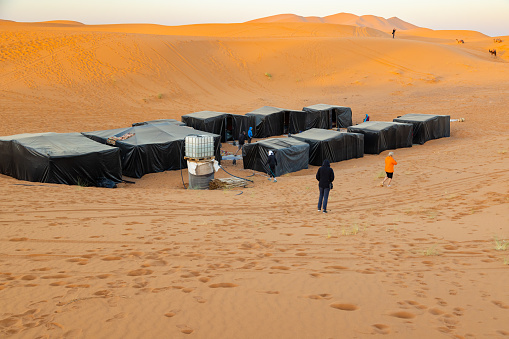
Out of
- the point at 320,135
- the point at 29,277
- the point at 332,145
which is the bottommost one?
the point at 29,277

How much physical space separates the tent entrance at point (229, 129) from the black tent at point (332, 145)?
591 centimetres

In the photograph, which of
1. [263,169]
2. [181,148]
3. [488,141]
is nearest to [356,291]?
[263,169]

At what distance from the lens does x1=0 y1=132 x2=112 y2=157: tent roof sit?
44.8 ft

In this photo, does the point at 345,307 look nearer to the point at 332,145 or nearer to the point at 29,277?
the point at 29,277

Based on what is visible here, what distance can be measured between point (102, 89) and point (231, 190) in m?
24.6

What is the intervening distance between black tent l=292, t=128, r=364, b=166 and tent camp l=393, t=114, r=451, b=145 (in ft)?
15.9

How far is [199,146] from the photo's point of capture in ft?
46.5

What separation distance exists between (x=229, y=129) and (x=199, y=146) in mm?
10546

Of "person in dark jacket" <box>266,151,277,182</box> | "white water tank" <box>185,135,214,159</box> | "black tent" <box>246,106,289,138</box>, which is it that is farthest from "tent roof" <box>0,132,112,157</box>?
"black tent" <box>246,106,289,138</box>

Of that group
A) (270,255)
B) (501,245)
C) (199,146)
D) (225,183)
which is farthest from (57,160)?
(501,245)

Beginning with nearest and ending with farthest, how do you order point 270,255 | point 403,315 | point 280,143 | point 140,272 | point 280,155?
point 403,315, point 140,272, point 270,255, point 280,155, point 280,143

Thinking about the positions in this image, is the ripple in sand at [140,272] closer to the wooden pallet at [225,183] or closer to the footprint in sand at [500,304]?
the footprint in sand at [500,304]

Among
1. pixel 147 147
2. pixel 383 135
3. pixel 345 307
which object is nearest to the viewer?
pixel 345 307

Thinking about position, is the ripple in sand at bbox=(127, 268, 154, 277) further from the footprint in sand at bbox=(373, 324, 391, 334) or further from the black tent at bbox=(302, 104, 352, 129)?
the black tent at bbox=(302, 104, 352, 129)
